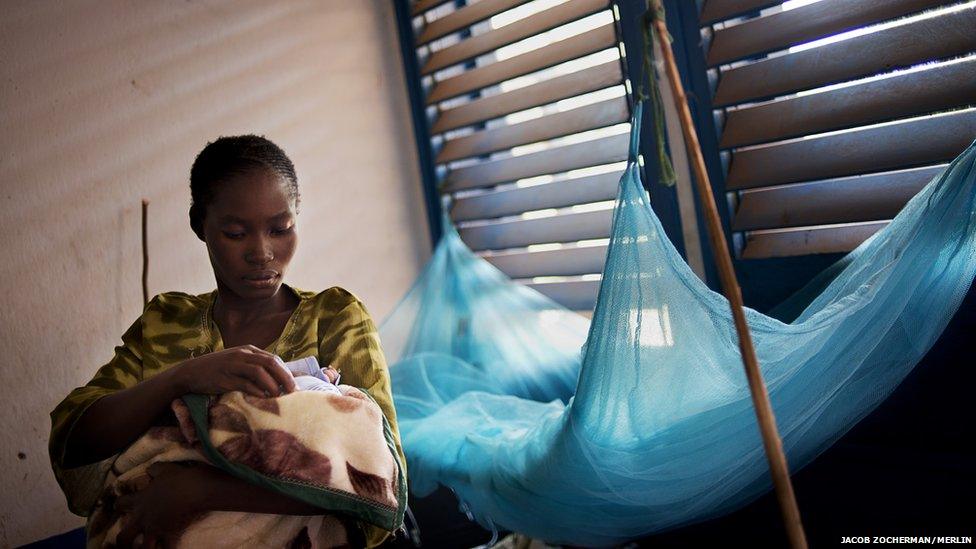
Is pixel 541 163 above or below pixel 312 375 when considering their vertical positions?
above

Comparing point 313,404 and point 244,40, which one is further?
point 244,40

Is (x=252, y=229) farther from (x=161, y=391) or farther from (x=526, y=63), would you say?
(x=526, y=63)

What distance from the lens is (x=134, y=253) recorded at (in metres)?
2.13

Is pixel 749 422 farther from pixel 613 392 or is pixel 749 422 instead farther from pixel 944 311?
pixel 944 311

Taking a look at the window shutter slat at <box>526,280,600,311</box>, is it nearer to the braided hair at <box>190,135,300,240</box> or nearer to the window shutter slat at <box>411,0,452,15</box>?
the window shutter slat at <box>411,0,452,15</box>

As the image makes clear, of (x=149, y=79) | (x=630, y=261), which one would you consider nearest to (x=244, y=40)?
(x=149, y=79)

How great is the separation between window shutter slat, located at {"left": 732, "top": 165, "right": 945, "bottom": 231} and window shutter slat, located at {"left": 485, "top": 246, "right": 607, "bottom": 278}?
41 cm

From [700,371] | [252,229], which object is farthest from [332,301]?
[700,371]

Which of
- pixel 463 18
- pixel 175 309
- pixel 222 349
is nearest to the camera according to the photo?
pixel 222 349

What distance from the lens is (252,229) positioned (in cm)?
129

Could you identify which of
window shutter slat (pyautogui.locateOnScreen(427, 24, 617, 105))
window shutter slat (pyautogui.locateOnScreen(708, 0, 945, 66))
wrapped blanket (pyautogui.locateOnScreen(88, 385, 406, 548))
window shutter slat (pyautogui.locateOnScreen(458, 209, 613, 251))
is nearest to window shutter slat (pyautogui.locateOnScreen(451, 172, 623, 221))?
window shutter slat (pyautogui.locateOnScreen(458, 209, 613, 251))

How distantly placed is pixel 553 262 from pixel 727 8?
849 mm

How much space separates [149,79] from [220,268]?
111 cm

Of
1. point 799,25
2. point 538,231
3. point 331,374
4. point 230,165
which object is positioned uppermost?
point 799,25
